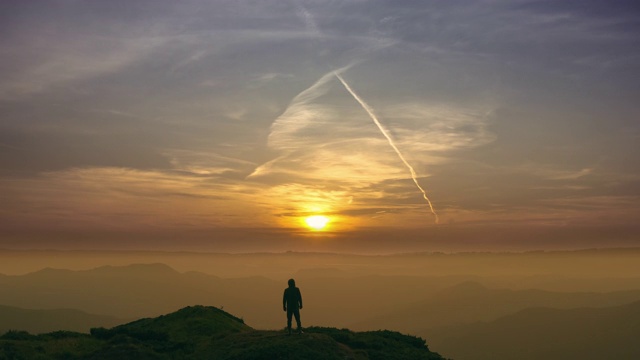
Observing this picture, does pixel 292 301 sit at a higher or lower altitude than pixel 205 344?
higher

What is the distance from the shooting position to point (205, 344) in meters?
37.0

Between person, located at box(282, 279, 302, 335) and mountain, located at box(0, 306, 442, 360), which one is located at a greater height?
person, located at box(282, 279, 302, 335)

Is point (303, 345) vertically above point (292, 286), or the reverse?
point (292, 286)

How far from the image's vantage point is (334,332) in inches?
1649

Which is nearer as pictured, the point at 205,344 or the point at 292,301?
the point at 292,301

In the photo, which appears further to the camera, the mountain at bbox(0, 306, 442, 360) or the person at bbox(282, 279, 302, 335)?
the person at bbox(282, 279, 302, 335)

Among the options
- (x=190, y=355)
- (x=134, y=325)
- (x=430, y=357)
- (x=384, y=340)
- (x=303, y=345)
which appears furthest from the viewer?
(x=134, y=325)

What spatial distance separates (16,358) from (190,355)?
431 inches

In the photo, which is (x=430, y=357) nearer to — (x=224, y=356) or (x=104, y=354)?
(x=224, y=356)

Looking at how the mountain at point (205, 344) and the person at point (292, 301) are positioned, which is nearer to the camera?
the mountain at point (205, 344)

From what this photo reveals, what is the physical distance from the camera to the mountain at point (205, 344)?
3197 cm

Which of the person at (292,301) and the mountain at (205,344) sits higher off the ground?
the person at (292,301)

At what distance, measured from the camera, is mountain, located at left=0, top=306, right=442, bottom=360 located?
3197 cm

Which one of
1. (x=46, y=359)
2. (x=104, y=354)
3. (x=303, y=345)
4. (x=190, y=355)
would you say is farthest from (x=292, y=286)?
(x=46, y=359)
